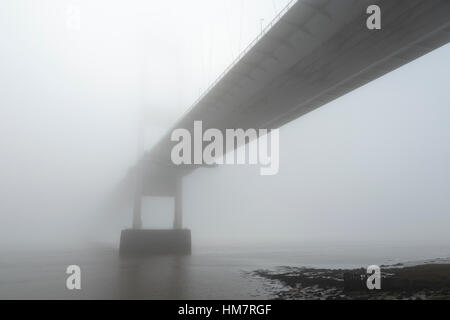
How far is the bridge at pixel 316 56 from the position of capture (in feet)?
51.8

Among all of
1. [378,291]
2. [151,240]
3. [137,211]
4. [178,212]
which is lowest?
[151,240]

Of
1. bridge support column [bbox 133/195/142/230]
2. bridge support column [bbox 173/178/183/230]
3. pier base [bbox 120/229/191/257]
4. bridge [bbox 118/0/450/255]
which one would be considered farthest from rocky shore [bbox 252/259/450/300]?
bridge support column [bbox 133/195/142/230]

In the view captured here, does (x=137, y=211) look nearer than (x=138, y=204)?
No

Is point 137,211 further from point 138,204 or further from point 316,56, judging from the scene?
point 316,56

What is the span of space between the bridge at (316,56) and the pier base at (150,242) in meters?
23.8

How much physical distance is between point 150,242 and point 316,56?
36437mm

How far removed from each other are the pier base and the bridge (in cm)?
2381

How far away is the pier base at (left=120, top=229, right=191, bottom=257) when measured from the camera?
49281 millimetres

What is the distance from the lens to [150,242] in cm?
4931

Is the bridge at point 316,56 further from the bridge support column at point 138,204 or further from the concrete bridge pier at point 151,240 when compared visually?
the concrete bridge pier at point 151,240

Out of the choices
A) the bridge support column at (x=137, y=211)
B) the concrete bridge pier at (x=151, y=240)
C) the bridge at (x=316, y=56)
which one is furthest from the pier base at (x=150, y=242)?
the bridge at (x=316, y=56)

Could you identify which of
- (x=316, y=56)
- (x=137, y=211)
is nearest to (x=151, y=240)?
(x=137, y=211)
